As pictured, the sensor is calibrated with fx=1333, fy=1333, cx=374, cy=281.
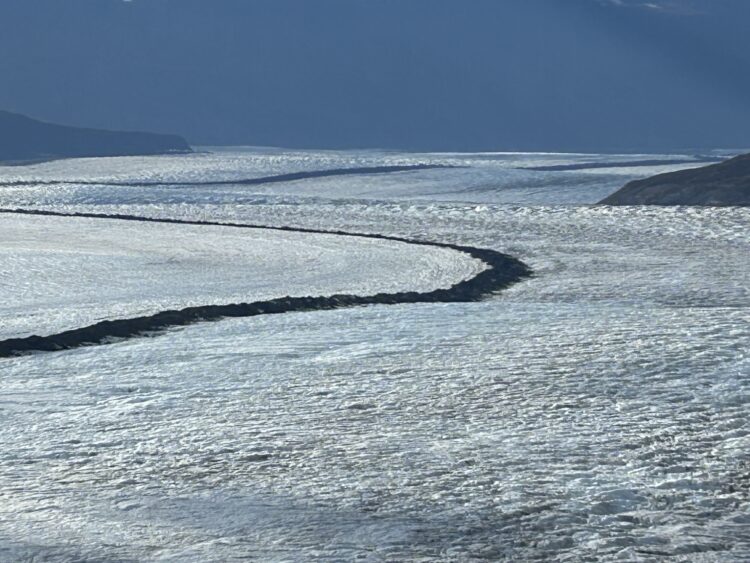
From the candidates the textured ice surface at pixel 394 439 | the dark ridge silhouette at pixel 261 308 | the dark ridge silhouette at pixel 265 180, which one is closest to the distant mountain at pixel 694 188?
the dark ridge silhouette at pixel 265 180

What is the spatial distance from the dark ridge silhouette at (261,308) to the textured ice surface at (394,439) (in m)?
0.26

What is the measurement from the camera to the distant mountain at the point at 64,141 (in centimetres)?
7225

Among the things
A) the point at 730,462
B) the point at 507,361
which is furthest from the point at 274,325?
the point at 730,462

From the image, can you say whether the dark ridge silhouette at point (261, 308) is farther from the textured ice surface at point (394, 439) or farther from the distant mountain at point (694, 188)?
the distant mountain at point (694, 188)

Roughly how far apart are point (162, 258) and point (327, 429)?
26.8ft

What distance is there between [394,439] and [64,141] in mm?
75030

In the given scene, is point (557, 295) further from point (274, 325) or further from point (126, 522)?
point (126, 522)

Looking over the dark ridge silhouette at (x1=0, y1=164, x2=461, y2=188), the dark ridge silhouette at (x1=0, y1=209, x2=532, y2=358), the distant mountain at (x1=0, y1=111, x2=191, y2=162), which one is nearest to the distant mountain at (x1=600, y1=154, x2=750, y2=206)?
the dark ridge silhouette at (x1=0, y1=164, x2=461, y2=188)

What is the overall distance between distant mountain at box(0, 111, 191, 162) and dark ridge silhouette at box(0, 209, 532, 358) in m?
59.4

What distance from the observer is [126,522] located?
147 inches

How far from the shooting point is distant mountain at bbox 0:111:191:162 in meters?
72.2

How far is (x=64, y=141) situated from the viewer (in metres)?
77.0

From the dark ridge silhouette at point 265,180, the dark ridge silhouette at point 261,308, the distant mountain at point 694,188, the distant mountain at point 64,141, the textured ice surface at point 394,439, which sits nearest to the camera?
the textured ice surface at point 394,439

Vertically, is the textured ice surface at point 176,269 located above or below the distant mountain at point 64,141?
below
